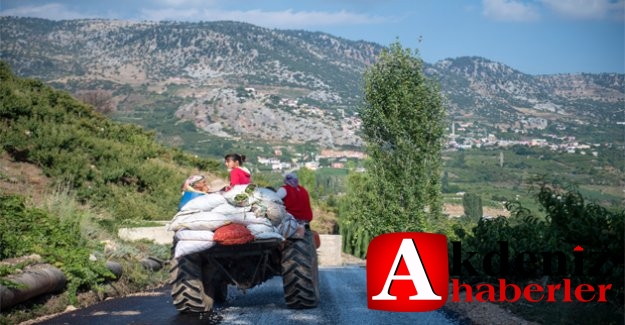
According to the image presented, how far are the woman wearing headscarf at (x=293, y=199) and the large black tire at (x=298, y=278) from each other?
98 cm

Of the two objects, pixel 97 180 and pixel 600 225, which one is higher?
pixel 600 225

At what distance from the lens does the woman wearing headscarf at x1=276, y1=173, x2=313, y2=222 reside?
14055mm

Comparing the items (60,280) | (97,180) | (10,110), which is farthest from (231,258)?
(10,110)

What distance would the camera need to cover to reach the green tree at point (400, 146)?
155ft

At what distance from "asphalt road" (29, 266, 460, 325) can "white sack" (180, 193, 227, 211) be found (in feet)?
5.54

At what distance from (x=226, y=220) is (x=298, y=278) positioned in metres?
1.65

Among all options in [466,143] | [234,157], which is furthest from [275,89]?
[234,157]

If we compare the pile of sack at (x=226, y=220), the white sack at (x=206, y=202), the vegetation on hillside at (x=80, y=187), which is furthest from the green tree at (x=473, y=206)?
the white sack at (x=206, y=202)

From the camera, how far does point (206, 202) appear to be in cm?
1234

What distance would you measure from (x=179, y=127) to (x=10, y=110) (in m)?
114

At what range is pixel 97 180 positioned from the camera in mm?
35062

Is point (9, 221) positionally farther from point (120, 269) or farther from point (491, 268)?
point (491, 268)

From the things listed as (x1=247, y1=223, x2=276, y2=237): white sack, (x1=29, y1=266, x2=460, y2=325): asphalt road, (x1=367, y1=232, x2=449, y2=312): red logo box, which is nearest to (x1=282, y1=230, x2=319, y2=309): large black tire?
(x1=29, y1=266, x2=460, y2=325): asphalt road

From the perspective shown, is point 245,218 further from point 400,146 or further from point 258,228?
point 400,146
